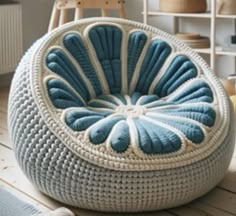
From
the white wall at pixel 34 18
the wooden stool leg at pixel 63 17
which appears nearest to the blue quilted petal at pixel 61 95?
the wooden stool leg at pixel 63 17

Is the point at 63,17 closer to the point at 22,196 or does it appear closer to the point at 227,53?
the point at 227,53

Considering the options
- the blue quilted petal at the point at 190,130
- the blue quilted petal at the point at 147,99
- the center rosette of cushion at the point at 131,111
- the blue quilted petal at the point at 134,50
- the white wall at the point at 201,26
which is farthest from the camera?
the white wall at the point at 201,26

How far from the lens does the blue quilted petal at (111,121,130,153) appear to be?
163 centimetres

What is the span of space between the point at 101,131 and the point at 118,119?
0.46 feet

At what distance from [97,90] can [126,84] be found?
13 cm

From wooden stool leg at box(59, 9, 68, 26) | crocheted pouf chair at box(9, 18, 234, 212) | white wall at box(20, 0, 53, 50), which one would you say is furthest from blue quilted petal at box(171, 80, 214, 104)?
white wall at box(20, 0, 53, 50)

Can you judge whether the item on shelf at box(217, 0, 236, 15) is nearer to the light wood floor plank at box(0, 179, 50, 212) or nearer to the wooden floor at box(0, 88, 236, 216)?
the wooden floor at box(0, 88, 236, 216)

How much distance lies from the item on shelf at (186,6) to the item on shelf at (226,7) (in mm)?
157

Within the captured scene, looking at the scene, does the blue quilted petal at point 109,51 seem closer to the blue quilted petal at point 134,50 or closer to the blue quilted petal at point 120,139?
the blue quilted petal at point 134,50

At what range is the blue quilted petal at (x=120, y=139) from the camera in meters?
1.63

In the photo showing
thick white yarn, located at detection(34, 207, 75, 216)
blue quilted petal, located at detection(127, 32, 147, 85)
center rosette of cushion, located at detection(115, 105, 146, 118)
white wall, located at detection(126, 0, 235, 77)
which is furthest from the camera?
white wall, located at detection(126, 0, 235, 77)

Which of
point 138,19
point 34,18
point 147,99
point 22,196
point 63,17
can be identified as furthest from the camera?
point 138,19

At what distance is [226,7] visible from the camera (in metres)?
3.21

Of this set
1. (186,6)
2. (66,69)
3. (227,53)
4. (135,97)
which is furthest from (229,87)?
(66,69)
